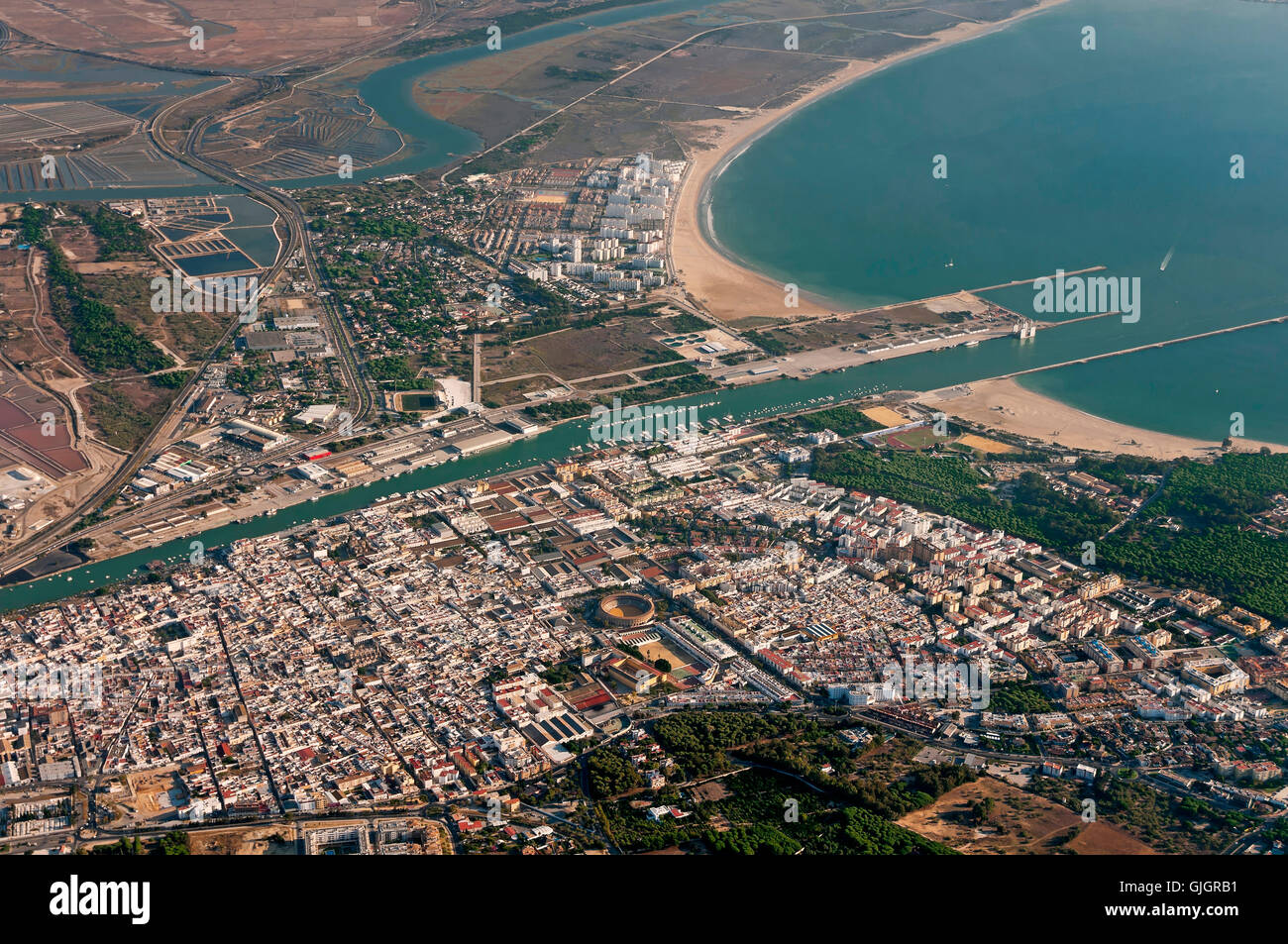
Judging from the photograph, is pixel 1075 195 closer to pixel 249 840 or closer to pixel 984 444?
pixel 984 444

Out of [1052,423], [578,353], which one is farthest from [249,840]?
[1052,423]

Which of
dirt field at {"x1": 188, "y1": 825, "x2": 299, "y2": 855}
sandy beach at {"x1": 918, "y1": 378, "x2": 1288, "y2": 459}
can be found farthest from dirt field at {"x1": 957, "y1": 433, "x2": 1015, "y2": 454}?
dirt field at {"x1": 188, "y1": 825, "x2": 299, "y2": 855}

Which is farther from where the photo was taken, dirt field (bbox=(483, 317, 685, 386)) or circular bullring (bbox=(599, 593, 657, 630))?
dirt field (bbox=(483, 317, 685, 386))

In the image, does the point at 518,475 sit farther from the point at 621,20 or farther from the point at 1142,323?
the point at 621,20

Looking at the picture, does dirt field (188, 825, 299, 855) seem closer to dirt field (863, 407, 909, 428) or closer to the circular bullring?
the circular bullring

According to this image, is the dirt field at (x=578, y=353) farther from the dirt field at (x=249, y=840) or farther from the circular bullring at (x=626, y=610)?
the dirt field at (x=249, y=840)

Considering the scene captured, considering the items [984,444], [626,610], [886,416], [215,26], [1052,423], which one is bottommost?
[626,610]
